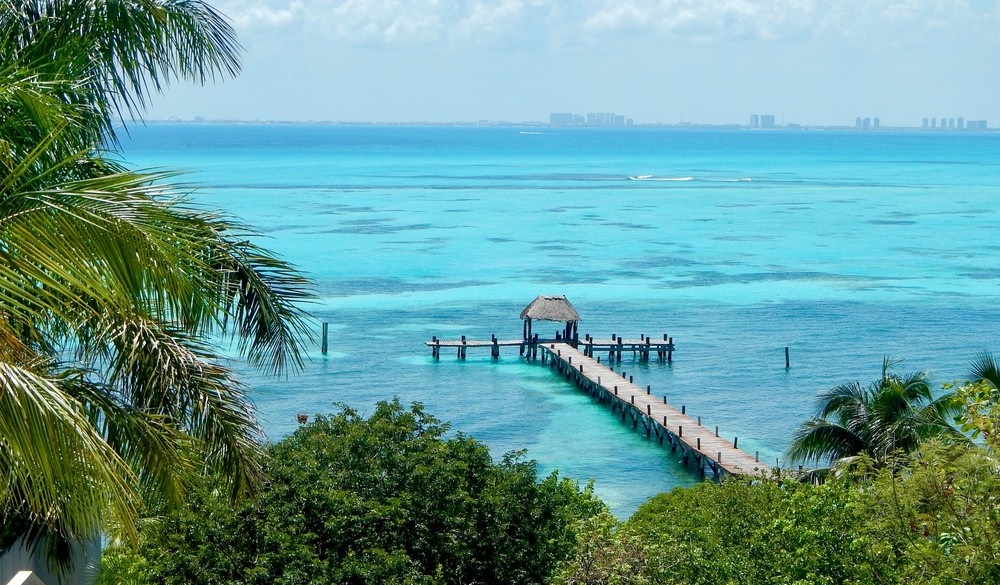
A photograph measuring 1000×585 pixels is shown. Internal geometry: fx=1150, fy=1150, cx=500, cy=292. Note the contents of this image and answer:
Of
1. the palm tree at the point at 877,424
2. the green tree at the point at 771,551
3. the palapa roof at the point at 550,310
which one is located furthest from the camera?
the palapa roof at the point at 550,310

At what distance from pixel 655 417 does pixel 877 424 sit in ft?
59.6

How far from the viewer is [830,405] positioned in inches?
854

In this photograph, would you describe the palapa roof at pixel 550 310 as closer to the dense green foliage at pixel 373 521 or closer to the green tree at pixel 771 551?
the dense green foliage at pixel 373 521

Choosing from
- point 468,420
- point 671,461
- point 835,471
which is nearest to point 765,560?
point 835,471

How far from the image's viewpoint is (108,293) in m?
5.16

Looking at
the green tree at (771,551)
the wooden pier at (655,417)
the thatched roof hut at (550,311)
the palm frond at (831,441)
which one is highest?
the green tree at (771,551)

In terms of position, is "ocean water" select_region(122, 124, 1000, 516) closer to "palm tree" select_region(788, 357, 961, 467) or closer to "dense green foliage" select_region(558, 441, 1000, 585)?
"dense green foliage" select_region(558, 441, 1000, 585)

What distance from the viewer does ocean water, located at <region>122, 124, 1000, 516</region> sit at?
40.8 meters

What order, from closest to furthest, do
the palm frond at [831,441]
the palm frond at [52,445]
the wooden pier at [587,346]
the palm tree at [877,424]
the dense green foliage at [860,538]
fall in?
the palm frond at [52,445] → the dense green foliage at [860,538] → the palm tree at [877,424] → the palm frond at [831,441] → the wooden pier at [587,346]

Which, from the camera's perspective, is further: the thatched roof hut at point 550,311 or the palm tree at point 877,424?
the thatched roof hut at point 550,311

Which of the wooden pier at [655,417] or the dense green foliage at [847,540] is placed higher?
the dense green foliage at [847,540]

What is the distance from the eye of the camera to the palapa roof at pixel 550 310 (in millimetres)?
49906

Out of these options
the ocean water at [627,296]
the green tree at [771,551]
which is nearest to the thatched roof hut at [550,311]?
the ocean water at [627,296]

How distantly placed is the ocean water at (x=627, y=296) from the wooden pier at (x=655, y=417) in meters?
0.67
